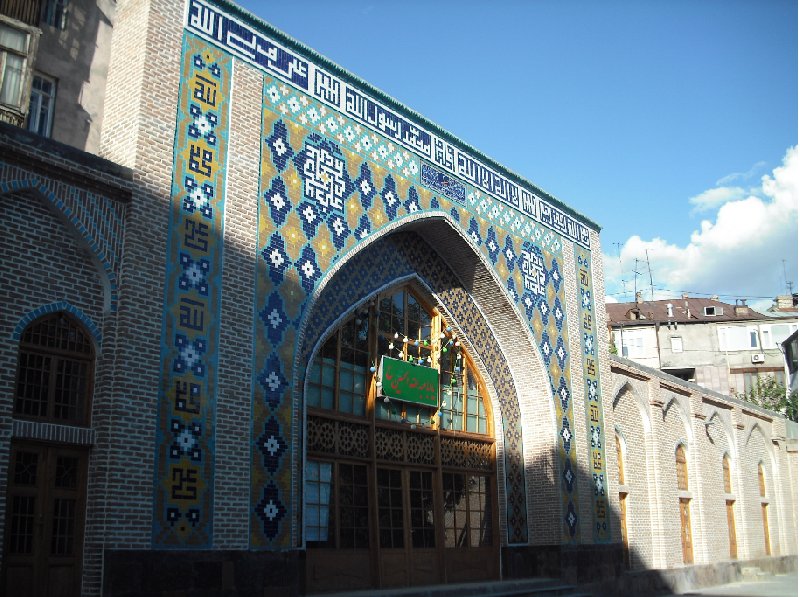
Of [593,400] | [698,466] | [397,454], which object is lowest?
[397,454]

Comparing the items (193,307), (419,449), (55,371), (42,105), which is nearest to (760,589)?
(419,449)

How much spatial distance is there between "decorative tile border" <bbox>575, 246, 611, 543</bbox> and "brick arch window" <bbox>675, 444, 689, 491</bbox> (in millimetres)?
3754

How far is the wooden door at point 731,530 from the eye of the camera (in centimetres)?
2036

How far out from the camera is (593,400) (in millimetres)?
15586

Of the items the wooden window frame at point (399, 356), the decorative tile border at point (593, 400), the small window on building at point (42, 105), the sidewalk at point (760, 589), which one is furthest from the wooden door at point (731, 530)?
the small window on building at point (42, 105)

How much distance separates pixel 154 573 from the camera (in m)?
8.03

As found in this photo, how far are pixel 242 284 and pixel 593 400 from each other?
8206 millimetres

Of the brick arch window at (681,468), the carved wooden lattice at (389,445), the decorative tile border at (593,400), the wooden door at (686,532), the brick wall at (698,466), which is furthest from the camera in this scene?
the brick arch window at (681,468)

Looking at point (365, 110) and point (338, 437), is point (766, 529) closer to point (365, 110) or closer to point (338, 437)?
point (338, 437)

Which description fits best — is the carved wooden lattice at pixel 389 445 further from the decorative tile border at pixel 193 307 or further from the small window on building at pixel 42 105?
the small window on building at pixel 42 105

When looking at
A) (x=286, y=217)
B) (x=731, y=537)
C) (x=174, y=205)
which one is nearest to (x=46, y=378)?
(x=174, y=205)

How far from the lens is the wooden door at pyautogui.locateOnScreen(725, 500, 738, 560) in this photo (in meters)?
20.4

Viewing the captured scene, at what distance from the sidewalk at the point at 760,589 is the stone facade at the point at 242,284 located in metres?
3.22

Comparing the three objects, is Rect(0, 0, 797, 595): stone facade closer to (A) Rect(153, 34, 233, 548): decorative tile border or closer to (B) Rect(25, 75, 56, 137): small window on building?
(A) Rect(153, 34, 233, 548): decorative tile border
